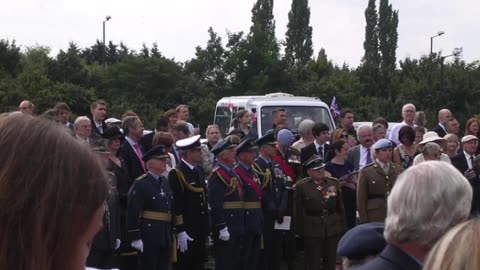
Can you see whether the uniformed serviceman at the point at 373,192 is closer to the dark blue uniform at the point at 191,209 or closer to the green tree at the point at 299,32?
the dark blue uniform at the point at 191,209

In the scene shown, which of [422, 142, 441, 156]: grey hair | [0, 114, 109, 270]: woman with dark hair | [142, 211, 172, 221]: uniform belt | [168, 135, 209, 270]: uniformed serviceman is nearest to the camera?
[0, 114, 109, 270]: woman with dark hair

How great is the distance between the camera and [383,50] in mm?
73688

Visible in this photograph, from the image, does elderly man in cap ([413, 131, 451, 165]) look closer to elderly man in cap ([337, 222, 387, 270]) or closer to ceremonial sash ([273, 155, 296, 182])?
ceremonial sash ([273, 155, 296, 182])

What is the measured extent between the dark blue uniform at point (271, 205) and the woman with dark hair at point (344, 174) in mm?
696

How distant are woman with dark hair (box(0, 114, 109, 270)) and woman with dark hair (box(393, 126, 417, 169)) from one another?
9.31 m

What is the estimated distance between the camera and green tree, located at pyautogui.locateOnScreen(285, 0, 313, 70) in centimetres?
6806

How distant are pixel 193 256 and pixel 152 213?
3.88 ft

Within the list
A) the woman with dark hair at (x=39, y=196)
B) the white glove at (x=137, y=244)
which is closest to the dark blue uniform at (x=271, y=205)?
the white glove at (x=137, y=244)

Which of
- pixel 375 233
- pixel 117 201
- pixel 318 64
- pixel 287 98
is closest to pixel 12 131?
pixel 375 233

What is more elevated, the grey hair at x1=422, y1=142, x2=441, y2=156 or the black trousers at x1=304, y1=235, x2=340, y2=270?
the grey hair at x1=422, y1=142, x2=441, y2=156

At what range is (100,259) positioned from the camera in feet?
25.8

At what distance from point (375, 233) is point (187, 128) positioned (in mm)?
7065

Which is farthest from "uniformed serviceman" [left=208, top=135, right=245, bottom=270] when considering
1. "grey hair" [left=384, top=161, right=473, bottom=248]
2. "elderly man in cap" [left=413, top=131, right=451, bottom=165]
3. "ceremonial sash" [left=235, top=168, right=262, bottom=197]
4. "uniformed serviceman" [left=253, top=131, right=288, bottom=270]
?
"grey hair" [left=384, top=161, right=473, bottom=248]

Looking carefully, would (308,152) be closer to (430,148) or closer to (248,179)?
(248,179)
